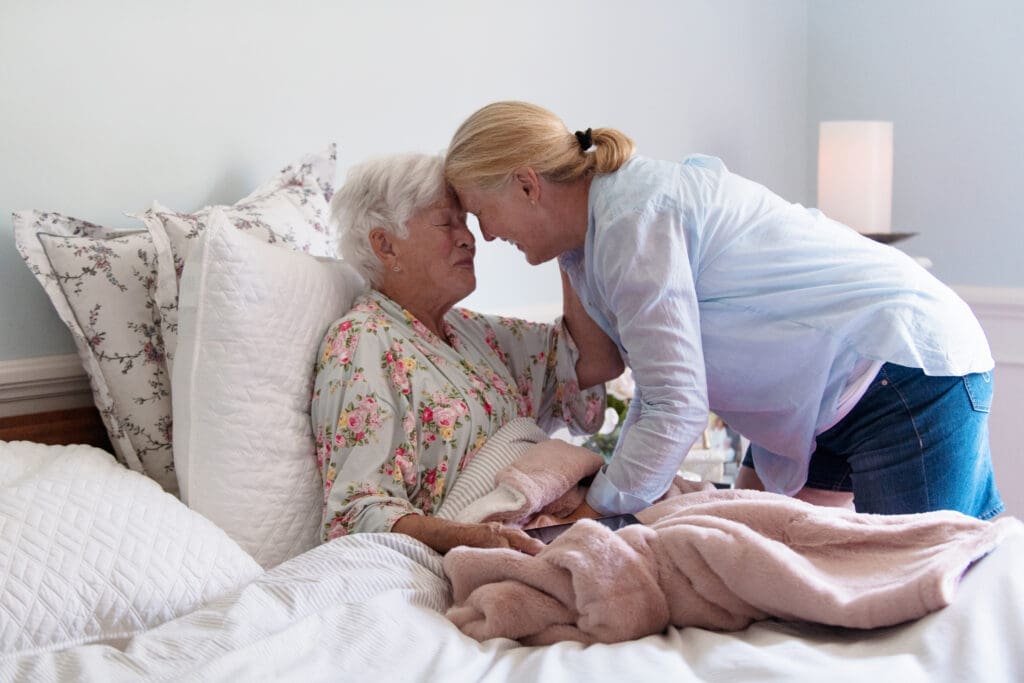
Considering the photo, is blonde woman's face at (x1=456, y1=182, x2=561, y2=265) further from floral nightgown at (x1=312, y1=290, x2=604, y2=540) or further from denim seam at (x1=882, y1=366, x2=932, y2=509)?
denim seam at (x1=882, y1=366, x2=932, y2=509)

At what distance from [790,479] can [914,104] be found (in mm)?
1869

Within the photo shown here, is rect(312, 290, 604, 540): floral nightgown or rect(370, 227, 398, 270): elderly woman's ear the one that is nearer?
rect(312, 290, 604, 540): floral nightgown

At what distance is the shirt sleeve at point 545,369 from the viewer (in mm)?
2084

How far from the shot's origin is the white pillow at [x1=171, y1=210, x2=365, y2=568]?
1.66 m

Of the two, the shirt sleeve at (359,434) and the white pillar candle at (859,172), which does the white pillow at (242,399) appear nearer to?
the shirt sleeve at (359,434)

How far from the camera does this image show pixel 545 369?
2115mm

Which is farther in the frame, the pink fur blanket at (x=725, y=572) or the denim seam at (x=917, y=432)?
the denim seam at (x=917, y=432)

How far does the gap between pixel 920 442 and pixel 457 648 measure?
0.88 metres

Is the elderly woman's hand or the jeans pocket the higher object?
the jeans pocket

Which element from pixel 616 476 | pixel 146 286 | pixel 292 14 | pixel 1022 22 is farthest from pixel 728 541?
pixel 1022 22

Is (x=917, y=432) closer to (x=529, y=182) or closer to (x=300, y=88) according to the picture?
(x=529, y=182)

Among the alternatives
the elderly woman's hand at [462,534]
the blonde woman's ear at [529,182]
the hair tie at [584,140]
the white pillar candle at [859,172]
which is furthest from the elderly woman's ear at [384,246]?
the white pillar candle at [859,172]

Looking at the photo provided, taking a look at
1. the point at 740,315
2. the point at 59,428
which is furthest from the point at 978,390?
the point at 59,428

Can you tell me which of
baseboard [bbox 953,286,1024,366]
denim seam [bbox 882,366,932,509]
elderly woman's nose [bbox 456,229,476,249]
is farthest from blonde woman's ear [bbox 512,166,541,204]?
baseboard [bbox 953,286,1024,366]
